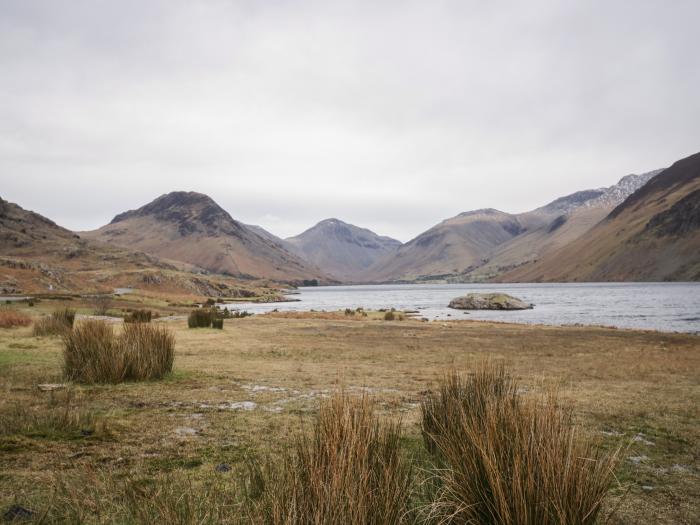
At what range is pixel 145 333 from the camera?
39.1ft

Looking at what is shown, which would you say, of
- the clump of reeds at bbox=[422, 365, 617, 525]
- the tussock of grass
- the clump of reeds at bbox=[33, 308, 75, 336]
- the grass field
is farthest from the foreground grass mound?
the clump of reeds at bbox=[422, 365, 617, 525]

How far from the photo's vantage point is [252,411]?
27.7ft

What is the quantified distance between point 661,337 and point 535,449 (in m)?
26.3

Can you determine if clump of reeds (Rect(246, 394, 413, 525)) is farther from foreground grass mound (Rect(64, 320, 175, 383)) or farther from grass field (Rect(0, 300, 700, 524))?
foreground grass mound (Rect(64, 320, 175, 383))

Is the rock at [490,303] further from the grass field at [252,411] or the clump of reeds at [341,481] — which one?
the clump of reeds at [341,481]

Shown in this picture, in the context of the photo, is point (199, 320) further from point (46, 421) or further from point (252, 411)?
point (46, 421)

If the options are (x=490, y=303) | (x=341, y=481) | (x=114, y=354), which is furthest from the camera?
(x=490, y=303)

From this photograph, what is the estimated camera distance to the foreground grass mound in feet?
34.8

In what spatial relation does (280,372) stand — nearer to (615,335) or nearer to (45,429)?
(45,429)

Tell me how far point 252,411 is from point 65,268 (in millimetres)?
101931

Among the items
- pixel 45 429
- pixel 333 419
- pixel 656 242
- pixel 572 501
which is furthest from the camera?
pixel 656 242

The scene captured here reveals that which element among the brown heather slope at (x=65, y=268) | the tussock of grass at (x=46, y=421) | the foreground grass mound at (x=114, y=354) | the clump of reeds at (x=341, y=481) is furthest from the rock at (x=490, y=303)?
the clump of reeds at (x=341, y=481)

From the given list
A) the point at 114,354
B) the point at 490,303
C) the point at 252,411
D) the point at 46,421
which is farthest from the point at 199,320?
the point at 490,303

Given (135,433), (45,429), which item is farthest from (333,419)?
(45,429)
